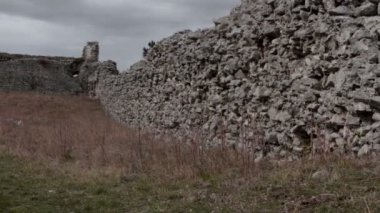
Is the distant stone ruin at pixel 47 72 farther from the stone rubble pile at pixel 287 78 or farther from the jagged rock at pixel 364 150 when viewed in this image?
the jagged rock at pixel 364 150

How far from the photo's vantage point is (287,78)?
272 inches

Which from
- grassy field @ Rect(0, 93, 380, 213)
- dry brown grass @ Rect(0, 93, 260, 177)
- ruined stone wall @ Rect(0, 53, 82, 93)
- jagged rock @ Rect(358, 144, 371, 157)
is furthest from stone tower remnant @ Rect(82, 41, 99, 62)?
jagged rock @ Rect(358, 144, 371, 157)

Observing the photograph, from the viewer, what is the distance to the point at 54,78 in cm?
3525

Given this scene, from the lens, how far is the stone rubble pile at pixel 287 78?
5.45 metres

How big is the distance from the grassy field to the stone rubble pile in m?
0.48

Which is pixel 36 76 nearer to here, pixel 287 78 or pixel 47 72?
pixel 47 72

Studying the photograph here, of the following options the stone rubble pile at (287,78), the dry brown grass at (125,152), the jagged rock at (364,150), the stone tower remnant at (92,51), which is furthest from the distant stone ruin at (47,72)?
the jagged rock at (364,150)

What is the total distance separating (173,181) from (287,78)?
202 centimetres

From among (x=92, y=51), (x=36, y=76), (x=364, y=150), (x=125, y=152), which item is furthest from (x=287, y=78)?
(x=92, y=51)

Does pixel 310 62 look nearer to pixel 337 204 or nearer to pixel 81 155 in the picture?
pixel 337 204

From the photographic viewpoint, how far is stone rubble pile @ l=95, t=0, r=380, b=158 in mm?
5453

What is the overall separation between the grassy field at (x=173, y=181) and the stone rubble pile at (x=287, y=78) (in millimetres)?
482

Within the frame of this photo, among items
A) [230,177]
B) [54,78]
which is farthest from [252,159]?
[54,78]

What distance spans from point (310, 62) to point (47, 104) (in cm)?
2135
